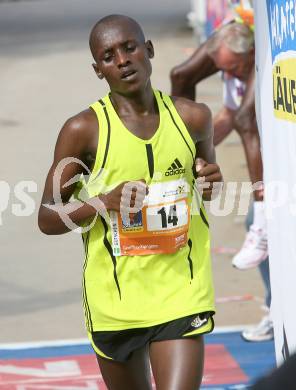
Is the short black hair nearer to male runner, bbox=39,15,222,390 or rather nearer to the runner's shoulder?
male runner, bbox=39,15,222,390

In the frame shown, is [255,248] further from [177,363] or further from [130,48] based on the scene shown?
[130,48]

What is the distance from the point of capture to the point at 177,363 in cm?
401

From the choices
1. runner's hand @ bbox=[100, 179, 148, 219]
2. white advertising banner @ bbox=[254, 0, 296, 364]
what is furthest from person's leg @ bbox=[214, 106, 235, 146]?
runner's hand @ bbox=[100, 179, 148, 219]

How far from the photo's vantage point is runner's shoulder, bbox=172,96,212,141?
4141 millimetres

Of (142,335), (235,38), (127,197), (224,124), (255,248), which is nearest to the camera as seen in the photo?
(127,197)

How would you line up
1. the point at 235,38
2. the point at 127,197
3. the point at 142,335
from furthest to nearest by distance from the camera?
the point at 235,38 < the point at 142,335 < the point at 127,197

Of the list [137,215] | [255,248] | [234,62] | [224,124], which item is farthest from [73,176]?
[224,124]

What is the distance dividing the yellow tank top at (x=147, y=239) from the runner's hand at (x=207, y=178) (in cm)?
4

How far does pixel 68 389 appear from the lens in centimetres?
588

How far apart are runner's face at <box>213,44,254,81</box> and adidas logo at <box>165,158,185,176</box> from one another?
123 inches

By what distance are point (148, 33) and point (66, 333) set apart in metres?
13.2

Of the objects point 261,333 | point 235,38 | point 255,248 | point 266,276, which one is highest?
point 235,38

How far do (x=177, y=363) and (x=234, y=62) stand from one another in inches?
136

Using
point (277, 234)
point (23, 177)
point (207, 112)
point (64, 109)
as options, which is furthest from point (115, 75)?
point (64, 109)
